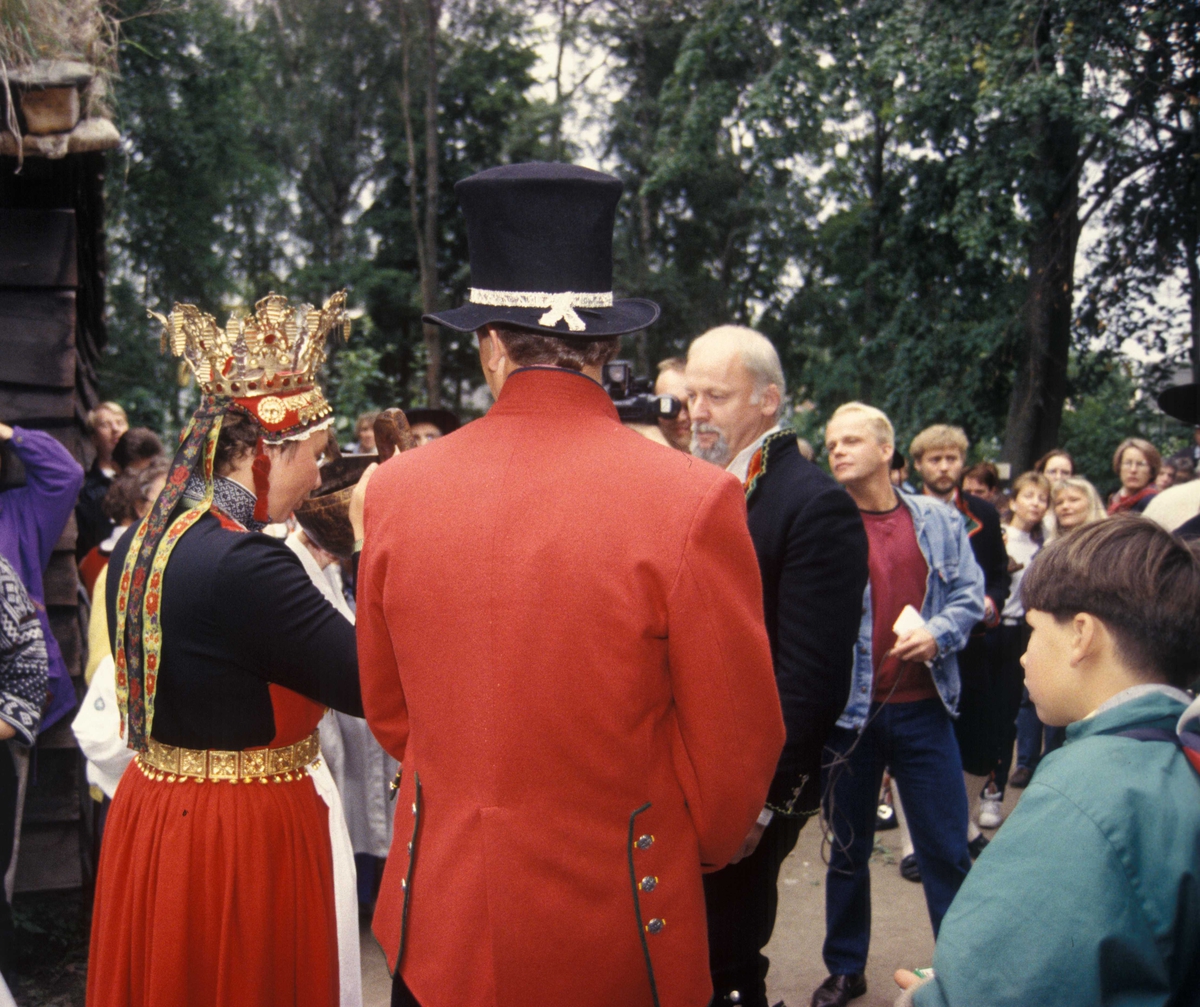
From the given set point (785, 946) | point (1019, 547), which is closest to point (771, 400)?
point (785, 946)

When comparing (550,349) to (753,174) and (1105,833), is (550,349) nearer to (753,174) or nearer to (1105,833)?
(1105,833)

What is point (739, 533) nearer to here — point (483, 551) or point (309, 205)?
point (483, 551)

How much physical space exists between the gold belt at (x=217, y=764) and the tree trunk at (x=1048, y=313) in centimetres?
1219

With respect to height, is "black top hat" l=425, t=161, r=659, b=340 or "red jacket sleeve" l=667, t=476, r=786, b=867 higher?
"black top hat" l=425, t=161, r=659, b=340

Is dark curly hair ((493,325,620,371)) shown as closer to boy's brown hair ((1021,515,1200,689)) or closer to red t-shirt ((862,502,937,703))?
boy's brown hair ((1021,515,1200,689))

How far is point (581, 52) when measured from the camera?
2591 cm

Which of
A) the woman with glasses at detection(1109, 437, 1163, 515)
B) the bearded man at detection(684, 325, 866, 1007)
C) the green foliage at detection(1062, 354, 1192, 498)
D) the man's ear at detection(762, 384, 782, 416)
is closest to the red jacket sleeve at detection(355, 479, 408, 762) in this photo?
the bearded man at detection(684, 325, 866, 1007)

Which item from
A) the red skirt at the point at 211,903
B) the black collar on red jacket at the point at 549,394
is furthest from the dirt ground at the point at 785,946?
the black collar on red jacket at the point at 549,394

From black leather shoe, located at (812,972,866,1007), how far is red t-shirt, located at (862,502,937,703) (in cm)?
98

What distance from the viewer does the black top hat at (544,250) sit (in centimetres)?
180

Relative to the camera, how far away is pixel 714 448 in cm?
327

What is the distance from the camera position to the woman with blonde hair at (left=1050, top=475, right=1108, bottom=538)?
602 cm

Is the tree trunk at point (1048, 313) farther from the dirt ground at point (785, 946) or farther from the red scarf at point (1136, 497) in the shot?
the dirt ground at point (785, 946)

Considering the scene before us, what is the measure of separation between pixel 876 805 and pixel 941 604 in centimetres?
79
